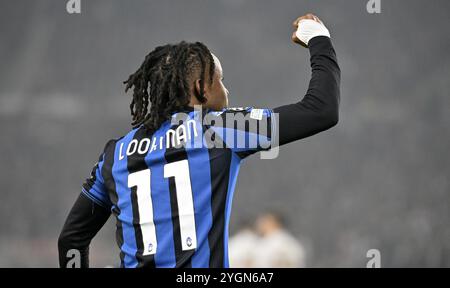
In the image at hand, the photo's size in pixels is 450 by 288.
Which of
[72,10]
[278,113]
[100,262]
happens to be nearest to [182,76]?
[278,113]

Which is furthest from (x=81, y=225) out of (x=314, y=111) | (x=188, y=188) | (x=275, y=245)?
(x=275, y=245)

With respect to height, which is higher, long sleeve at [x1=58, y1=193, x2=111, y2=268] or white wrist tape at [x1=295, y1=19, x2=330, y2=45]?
white wrist tape at [x1=295, y1=19, x2=330, y2=45]

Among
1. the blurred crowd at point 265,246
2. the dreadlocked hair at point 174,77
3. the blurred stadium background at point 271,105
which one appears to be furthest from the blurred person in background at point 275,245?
the dreadlocked hair at point 174,77

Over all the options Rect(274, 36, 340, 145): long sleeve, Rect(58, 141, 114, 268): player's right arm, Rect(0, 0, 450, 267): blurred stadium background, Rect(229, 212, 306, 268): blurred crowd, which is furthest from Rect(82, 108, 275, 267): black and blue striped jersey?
Rect(0, 0, 450, 267): blurred stadium background

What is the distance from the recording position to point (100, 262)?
18.9 ft

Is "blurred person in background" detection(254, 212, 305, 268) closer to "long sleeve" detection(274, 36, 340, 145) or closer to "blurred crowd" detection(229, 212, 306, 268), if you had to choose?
"blurred crowd" detection(229, 212, 306, 268)

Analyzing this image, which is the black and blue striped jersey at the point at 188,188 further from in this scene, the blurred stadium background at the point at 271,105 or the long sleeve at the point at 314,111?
the blurred stadium background at the point at 271,105

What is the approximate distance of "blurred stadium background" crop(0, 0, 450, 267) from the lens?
5.94 metres

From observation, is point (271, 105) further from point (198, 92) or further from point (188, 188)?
point (188, 188)

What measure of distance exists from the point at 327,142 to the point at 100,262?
2352 mm

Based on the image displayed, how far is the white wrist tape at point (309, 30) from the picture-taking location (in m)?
1.72

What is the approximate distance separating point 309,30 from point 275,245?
3.19 metres

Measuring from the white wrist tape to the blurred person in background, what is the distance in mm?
2964
